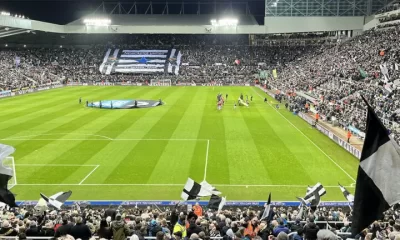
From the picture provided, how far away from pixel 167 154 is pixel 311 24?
68.1 m

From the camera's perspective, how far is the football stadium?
11.1 m

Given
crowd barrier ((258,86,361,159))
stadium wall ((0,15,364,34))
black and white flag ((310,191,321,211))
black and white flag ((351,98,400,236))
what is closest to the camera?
black and white flag ((351,98,400,236))

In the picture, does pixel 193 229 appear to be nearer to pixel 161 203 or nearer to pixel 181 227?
pixel 181 227

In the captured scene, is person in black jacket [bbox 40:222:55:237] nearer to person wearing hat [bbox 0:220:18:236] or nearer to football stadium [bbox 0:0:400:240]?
football stadium [bbox 0:0:400:240]

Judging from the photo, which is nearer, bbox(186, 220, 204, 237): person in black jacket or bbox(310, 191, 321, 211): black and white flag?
bbox(186, 220, 204, 237): person in black jacket

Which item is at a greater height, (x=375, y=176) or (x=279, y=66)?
(x=279, y=66)

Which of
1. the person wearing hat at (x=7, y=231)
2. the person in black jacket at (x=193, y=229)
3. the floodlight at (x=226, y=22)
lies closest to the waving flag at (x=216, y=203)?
the person in black jacket at (x=193, y=229)

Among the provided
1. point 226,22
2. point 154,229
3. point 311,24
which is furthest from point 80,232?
point 226,22

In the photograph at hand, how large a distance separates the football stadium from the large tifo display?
18.9 inches

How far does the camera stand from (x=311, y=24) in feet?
283

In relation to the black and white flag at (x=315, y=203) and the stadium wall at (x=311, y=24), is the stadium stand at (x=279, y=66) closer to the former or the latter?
the stadium wall at (x=311, y=24)

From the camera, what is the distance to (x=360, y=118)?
1364 inches

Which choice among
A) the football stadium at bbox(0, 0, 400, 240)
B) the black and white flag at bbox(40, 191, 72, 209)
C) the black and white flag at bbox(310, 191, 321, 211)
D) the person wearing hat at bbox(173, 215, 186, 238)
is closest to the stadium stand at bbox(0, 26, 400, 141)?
the football stadium at bbox(0, 0, 400, 240)

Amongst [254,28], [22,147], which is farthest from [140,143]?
[254,28]
